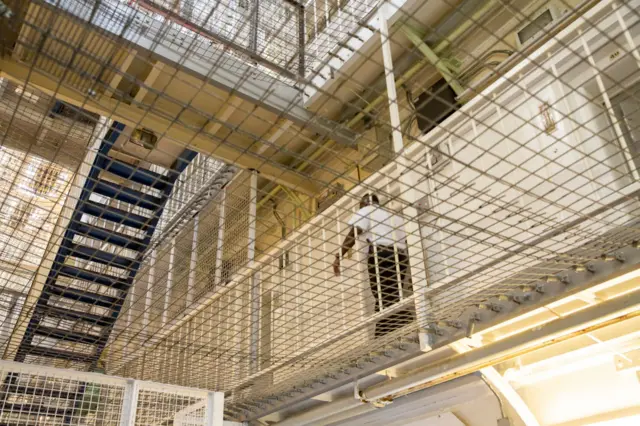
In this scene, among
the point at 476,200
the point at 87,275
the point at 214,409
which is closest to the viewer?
the point at 214,409

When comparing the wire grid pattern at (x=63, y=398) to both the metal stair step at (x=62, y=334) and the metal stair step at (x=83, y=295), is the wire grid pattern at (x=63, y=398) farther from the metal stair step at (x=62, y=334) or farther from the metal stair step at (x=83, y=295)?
the metal stair step at (x=83, y=295)

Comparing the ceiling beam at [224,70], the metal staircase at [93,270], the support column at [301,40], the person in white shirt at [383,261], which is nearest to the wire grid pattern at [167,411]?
the metal staircase at [93,270]

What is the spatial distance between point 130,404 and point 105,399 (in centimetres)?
30

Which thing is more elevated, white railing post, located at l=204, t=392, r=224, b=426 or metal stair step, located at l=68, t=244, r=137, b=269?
metal stair step, located at l=68, t=244, r=137, b=269

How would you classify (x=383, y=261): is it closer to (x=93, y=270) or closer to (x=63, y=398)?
(x=63, y=398)

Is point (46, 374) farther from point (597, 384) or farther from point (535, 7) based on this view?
point (535, 7)

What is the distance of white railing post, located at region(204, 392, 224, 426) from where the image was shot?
8.53 feet

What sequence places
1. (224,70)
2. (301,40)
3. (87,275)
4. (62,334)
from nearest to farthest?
(224,70) < (62,334) < (87,275) < (301,40)

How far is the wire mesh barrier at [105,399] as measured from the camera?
7.61 feet

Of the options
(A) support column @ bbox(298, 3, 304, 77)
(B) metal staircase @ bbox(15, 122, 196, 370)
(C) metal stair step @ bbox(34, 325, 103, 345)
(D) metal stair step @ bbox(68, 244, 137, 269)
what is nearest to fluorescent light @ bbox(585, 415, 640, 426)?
(D) metal stair step @ bbox(68, 244, 137, 269)

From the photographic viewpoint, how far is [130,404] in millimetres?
2387

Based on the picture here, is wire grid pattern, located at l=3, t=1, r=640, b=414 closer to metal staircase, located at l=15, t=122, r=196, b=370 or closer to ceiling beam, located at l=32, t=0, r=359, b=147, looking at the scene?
ceiling beam, located at l=32, t=0, r=359, b=147

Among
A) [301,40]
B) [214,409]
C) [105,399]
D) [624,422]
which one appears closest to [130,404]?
[105,399]

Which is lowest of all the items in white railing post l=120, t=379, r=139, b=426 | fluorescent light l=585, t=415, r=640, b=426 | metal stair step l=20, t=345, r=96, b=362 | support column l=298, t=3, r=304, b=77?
fluorescent light l=585, t=415, r=640, b=426
